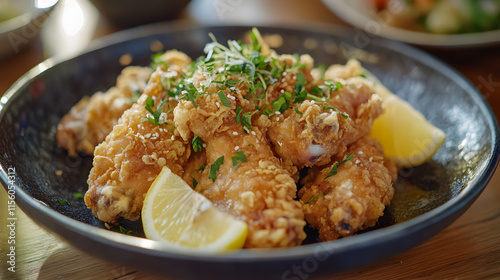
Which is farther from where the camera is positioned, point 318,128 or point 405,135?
point 405,135

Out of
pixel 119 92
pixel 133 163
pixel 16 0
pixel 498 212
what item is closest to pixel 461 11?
pixel 498 212

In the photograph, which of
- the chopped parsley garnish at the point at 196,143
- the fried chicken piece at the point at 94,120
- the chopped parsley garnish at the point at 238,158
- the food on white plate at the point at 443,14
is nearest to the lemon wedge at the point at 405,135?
the chopped parsley garnish at the point at 238,158

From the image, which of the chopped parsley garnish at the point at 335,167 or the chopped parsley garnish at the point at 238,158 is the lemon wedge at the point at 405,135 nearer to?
the chopped parsley garnish at the point at 335,167

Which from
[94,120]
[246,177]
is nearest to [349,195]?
[246,177]

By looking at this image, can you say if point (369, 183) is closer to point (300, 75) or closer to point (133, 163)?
point (300, 75)

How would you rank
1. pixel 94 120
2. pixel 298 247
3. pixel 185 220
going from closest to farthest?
1. pixel 298 247
2. pixel 185 220
3. pixel 94 120

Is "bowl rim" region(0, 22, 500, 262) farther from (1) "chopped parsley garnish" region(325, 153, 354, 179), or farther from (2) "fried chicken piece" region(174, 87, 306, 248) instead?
(1) "chopped parsley garnish" region(325, 153, 354, 179)

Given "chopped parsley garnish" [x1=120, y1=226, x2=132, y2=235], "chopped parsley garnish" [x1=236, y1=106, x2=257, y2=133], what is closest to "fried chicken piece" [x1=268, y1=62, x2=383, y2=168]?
"chopped parsley garnish" [x1=236, y1=106, x2=257, y2=133]

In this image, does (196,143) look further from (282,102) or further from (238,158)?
(282,102)
